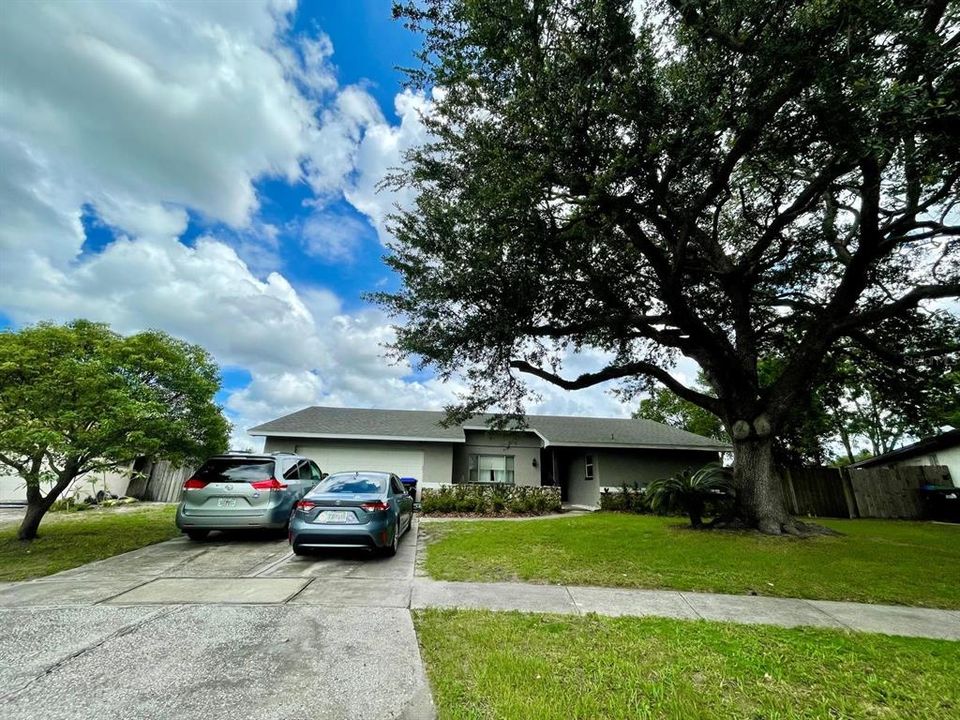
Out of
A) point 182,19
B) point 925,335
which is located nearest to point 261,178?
point 182,19

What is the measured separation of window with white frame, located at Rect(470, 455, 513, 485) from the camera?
2011 cm

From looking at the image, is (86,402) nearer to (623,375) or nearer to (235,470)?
(235,470)

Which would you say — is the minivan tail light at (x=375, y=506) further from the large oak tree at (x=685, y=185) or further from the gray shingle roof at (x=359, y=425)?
the gray shingle roof at (x=359, y=425)

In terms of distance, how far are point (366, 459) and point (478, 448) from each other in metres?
5.08

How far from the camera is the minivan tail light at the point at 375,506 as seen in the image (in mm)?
7141

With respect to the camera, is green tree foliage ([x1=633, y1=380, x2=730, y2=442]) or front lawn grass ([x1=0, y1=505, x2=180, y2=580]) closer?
front lawn grass ([x1=0, y1=505, x2=180, y2=580])

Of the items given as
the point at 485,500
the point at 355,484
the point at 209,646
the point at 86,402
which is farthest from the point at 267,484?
the point at 485,500

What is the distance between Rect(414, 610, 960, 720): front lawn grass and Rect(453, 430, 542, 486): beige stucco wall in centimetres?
1553

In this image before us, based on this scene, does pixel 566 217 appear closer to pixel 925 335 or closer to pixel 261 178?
pixel 261 178

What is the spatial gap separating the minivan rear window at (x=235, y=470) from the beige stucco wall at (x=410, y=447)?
31.7ft

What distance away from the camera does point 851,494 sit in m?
16.6

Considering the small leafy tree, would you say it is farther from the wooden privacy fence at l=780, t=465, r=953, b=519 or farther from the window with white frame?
the wooden privacy fence at l=780, t=465, r=953, b=519

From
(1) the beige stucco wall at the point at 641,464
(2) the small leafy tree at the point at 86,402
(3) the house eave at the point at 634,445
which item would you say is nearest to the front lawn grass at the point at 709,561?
(2) the small leafy tree at the point at 86,402

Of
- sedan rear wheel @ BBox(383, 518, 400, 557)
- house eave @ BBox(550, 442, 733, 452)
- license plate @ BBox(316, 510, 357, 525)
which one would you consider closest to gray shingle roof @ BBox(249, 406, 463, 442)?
house eave @ BBox(550, 442, 733, 452)
